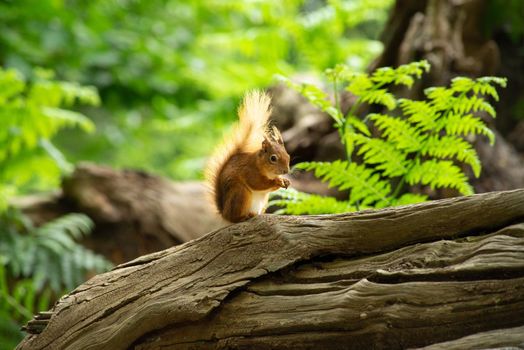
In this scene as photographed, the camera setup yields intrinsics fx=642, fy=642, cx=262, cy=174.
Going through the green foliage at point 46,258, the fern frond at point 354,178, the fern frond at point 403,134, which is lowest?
the fern frond at point 354,178

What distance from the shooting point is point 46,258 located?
384cm

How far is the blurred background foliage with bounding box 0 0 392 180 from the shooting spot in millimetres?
4953

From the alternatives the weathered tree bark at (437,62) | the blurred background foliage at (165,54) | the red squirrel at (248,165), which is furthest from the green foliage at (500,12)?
the red squirrel at (248,165)

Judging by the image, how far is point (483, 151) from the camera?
3.50 metres

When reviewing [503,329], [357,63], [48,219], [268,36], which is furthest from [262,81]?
[503,329]

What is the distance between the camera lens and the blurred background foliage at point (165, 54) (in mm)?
4953

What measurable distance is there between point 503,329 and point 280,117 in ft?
9.62

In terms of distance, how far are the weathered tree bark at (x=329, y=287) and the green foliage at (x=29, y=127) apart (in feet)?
7.00

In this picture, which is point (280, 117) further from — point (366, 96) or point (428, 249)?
point (428, 249)

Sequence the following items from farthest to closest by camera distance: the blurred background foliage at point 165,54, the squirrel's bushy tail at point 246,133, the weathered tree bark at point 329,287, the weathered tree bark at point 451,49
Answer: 1. the blurred background foliage at point 165,54
2. the weathered tree bark at point 451,49
3. the squirrel's bushy tail at point 246,133
4. the weathered tree bark at point 329,287

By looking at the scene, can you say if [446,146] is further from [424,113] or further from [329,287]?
[329,287]

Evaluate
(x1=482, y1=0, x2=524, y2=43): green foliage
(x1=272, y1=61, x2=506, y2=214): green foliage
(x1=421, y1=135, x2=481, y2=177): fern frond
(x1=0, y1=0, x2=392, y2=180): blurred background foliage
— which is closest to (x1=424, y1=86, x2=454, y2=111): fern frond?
(x1=272, y1=61, x2=506, y2=214): green foliage

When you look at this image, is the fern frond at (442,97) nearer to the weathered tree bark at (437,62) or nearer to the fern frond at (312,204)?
the fern frond at (312,204)

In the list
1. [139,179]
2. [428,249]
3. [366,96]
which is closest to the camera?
[428,249]
